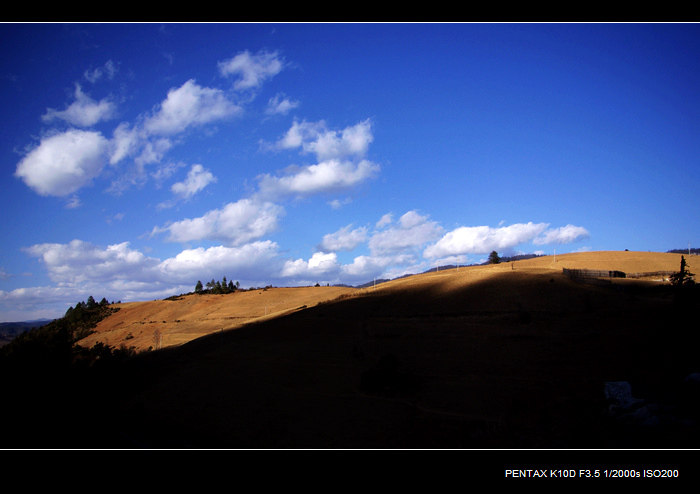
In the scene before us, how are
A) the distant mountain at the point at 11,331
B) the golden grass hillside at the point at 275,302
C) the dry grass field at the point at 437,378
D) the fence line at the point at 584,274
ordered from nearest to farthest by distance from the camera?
the dry grass field at the point at 437,378 → the fence line at the point at 584,274 → the golden grass hillside at the point at 275,302 → the distant mountain at the point at 11,331

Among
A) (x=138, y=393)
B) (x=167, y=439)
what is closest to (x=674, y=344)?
(x=167, y=439)

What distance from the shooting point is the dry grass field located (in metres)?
10.5

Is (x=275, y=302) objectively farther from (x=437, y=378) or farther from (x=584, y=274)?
(x=437, y=378)

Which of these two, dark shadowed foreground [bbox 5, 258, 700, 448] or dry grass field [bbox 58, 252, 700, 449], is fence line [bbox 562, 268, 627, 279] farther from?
dark shadowed foreground [bbox 5, 258, 700, 448]

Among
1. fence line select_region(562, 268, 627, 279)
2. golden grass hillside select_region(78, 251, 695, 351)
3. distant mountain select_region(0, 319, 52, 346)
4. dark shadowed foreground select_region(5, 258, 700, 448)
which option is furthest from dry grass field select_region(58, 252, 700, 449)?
distant mountain select_region(0, 319, 52, 346)

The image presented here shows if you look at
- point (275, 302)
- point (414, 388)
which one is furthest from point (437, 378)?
point (275, 302)

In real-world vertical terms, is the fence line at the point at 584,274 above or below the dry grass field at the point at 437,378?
above

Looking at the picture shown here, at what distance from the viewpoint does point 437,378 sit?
53.3 feet

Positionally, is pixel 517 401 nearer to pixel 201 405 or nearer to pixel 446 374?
pixel 446 374

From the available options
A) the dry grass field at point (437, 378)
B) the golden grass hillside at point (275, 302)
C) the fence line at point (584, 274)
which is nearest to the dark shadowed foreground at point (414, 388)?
the dry grass field at point (437, 378)

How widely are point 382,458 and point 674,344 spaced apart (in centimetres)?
1636

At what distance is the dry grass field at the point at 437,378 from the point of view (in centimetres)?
1046

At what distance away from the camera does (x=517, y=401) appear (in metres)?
12.5

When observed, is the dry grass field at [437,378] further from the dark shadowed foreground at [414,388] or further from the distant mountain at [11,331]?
the distant mountain at [11,331]
